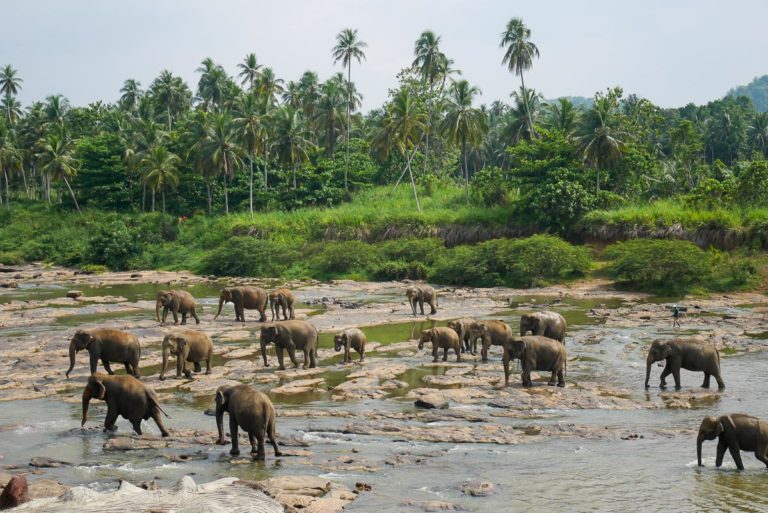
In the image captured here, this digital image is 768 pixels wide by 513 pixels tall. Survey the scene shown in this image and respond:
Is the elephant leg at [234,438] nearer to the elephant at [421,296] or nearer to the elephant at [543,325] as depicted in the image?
the elephant at [543,325]

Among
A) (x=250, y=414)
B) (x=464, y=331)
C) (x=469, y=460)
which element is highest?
(x=464, y=331)

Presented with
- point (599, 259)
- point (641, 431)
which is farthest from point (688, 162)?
point (641, 431)

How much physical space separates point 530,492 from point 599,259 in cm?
3922

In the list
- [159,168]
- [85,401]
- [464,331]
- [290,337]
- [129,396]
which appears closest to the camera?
[129,396]

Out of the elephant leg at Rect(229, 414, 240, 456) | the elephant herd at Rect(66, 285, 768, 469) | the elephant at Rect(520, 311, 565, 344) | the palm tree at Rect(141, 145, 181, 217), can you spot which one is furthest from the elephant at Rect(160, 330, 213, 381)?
the palm tree at Rect(141, 145, 181, 217)

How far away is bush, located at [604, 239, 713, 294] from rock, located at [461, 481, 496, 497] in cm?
3039

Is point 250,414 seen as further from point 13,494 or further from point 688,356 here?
point 688,356

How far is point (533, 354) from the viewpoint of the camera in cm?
2027

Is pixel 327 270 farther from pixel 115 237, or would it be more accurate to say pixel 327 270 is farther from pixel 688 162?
pixel 688 162

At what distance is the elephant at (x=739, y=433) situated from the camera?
13.6m

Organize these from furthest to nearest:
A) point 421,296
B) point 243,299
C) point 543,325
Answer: point 421,296
point 243,299
point 543,325

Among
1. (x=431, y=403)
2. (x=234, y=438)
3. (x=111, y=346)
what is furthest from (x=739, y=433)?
(x=111, y=346)

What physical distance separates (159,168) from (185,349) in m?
52.1

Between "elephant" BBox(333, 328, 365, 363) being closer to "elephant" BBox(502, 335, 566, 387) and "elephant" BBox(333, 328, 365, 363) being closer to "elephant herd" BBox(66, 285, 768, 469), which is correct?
"elephant herd" BBox(66, 285, 768, 469)
